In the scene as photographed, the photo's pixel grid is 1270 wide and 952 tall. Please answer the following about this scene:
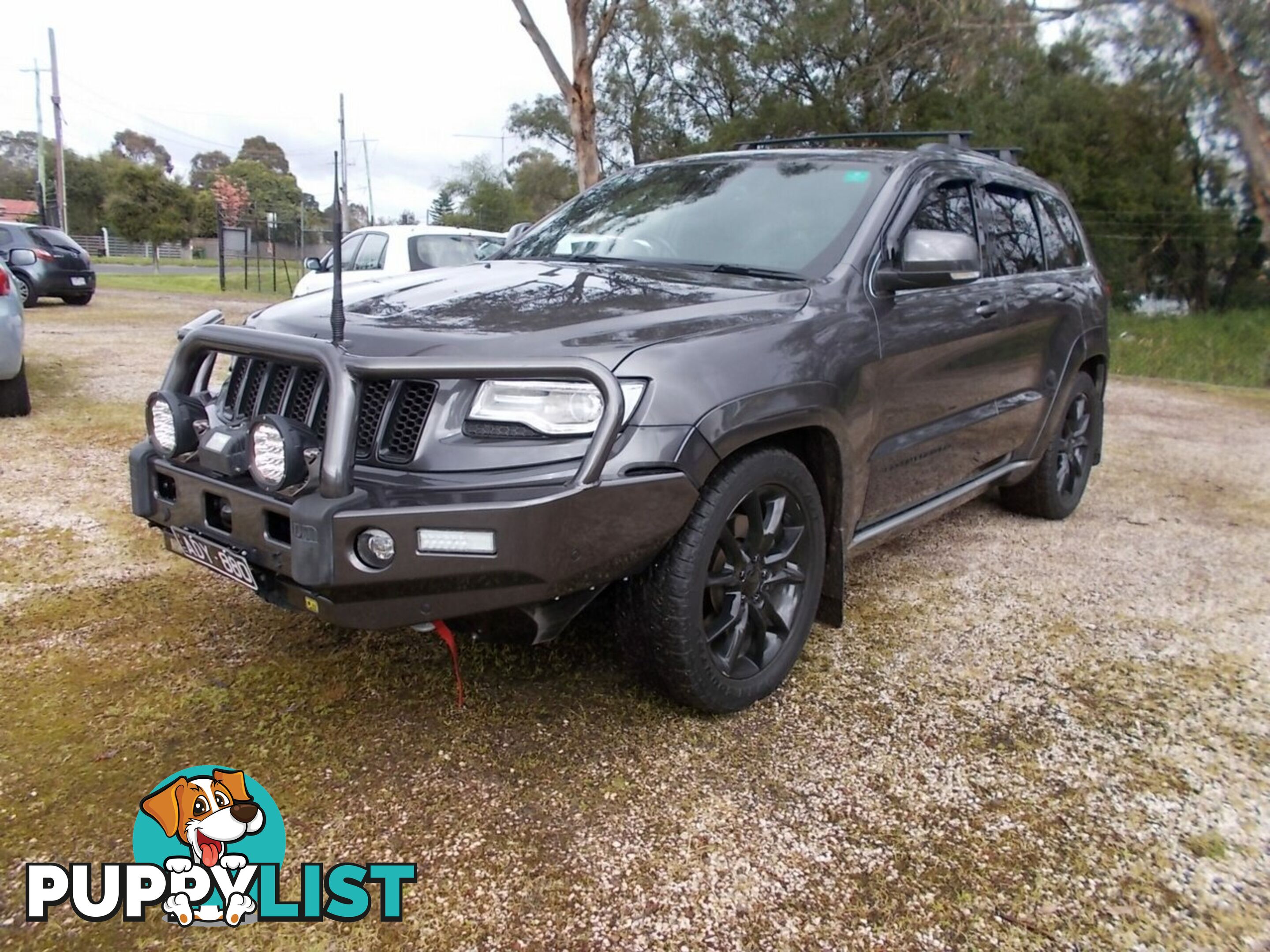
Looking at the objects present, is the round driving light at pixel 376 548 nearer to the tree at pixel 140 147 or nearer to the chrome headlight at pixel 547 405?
the chrome headlight at pixel 547 405

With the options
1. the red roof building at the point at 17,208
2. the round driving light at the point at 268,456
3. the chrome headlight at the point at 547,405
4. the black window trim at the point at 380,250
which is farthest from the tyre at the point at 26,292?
the red roof building at the point at 17,208

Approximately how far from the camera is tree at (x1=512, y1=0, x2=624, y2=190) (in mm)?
13656

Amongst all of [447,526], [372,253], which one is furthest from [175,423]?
[372,253]

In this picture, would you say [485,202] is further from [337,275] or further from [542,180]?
[337,275]

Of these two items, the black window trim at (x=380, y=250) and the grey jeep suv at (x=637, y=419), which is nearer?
the grey jeep suv at (x=637, y=419)

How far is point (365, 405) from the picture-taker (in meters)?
2.41

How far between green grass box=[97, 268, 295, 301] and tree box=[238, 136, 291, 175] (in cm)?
5729

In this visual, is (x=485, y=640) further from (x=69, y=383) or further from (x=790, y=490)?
(x=69, y=383)

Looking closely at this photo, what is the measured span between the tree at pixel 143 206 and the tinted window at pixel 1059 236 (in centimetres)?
4089

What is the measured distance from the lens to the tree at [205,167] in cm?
7862

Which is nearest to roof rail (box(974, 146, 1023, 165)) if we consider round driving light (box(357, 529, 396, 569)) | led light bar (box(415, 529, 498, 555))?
led light bar (box(415, 529, 498, 555))

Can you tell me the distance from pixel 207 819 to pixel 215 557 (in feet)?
2.15

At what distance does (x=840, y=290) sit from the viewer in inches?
120

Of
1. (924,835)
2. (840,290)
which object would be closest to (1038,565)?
(840,290)
